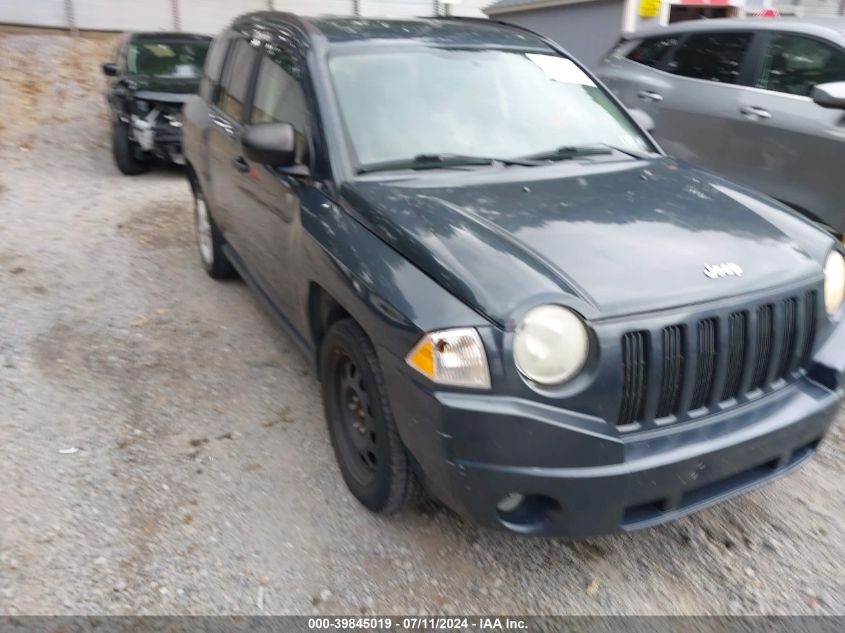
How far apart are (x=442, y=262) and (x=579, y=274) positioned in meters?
0.46

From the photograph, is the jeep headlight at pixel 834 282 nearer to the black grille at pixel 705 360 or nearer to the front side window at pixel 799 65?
the black grille at pixel 705 360

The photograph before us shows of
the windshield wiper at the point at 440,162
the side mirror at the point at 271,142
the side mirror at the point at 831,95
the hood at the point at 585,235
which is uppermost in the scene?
the side mirror at the point at 831,95

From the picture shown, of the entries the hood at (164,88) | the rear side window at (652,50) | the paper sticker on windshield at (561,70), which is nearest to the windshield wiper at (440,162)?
the paper sticker on windshield at (561,70)

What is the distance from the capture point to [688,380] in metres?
2.39

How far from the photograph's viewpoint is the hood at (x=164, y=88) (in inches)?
342

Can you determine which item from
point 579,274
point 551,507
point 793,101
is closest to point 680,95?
point 793,101

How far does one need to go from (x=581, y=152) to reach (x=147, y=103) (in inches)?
269

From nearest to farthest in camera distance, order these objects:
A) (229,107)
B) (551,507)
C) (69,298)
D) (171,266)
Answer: (551,507)
(229,107)
(69,298)
(171,266)

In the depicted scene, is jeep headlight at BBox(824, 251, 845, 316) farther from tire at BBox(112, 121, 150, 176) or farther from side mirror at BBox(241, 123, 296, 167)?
tire at BBox(112, 121, 150, 176)

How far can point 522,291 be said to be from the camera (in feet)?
7.70

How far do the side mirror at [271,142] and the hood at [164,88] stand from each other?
5895 mm

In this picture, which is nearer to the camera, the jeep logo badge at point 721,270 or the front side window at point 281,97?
the jeep logo badge at point 721,270

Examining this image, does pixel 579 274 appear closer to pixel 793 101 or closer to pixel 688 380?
pixel 688 380

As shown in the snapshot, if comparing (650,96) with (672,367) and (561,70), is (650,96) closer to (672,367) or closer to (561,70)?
(561,70)
